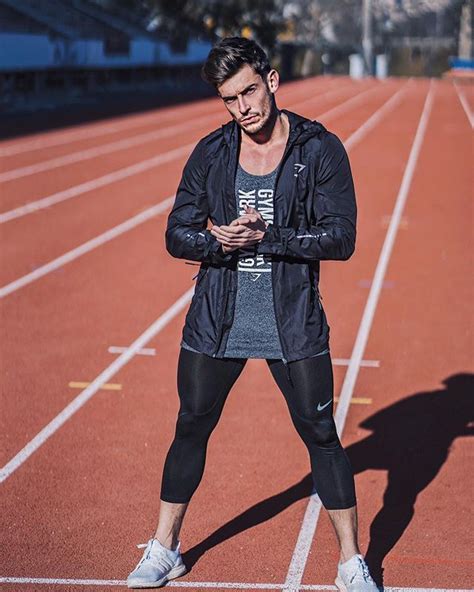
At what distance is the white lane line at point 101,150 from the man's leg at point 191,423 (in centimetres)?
1450

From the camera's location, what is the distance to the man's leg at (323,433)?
14.0ft

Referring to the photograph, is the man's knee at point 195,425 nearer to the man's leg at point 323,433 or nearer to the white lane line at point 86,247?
the man's leg at point 323,433

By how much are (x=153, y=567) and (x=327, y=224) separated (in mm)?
1451

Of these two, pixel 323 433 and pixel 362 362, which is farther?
pixel 362 362

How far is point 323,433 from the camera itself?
4.33 meters

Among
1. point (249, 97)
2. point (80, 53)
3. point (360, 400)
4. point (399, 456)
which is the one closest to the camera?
point (249, 97)

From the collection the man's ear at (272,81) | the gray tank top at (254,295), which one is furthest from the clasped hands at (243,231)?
the man's ear at (272,81)

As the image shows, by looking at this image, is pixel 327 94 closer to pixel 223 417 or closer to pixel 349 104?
pixel 349 104

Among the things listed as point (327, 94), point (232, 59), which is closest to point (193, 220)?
point (232, 59)

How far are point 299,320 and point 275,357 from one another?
6.4 inches

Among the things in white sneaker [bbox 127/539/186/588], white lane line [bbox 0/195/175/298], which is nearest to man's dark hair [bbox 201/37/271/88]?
white sneaker [bbox 127/539/186/588]

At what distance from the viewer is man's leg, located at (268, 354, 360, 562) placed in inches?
169

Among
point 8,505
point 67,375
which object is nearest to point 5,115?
point 67,375

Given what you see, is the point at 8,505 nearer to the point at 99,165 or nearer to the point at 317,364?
the point at 317,364
